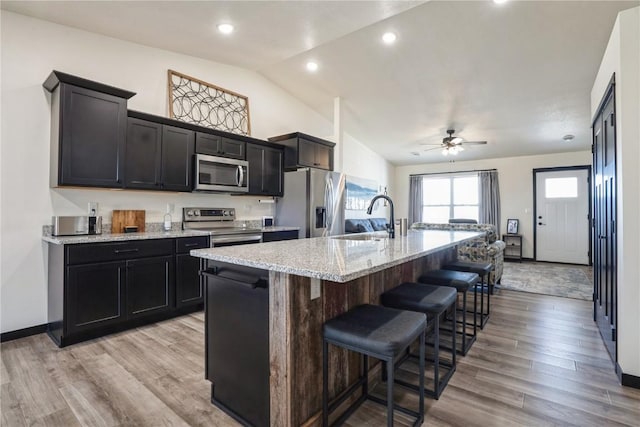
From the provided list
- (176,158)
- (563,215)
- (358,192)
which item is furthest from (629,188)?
(563,215)

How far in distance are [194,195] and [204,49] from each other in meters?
1.84

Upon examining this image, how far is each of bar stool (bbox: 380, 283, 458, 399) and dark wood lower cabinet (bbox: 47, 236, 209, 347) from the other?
2.29m

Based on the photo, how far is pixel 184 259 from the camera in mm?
3381

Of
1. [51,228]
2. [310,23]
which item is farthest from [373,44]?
[51,228]

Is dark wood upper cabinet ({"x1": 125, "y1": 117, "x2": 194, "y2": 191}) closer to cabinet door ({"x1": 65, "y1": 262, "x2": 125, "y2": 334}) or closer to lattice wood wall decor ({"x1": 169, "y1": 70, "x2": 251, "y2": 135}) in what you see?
lattice wood wall decor ({"x1": 169, "y1": 70, "x2": 251, "y2": 135})

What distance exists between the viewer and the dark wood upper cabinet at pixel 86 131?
2.76 meters

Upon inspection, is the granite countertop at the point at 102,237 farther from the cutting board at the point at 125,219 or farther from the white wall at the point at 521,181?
the white wall at the point at 521,181

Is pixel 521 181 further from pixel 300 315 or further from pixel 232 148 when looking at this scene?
pixel 300 315

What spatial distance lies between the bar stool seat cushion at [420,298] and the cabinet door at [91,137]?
2.80m

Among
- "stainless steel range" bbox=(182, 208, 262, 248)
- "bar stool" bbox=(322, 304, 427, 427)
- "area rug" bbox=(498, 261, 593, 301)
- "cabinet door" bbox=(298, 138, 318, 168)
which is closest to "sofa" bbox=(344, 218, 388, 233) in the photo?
"cabinet door" bbox=(298, 138, 318, 168)

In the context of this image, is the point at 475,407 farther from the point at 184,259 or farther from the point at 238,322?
the point at 184,259

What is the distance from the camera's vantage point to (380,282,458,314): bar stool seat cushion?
1.92 m

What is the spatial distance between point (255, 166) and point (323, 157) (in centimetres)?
136

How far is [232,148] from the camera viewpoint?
166 inches
